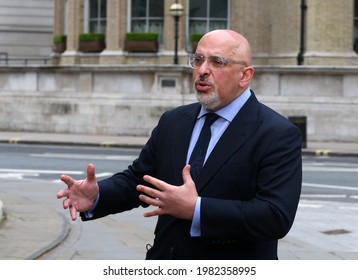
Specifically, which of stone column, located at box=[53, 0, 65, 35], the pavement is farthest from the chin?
stone column, located at box=[53, 0, 65, 35]

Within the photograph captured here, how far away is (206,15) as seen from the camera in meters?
37.6

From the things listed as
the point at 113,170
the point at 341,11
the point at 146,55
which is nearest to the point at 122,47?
the point at 146,55

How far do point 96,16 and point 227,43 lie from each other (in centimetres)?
3505

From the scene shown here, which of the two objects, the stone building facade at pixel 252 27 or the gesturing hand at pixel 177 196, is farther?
the stone building facade at pixel 252 27

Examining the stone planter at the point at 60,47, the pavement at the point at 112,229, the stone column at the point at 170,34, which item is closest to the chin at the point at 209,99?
the pavement at the point at 112,229

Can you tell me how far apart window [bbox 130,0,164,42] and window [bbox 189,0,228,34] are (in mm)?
1184

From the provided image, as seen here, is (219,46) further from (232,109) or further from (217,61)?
(232,109)

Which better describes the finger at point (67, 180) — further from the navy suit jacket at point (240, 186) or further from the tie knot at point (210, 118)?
the tie knot at point (210, 118)

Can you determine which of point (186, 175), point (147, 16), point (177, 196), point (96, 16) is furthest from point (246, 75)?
point (96, 16)

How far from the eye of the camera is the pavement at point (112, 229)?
1089 centimetres

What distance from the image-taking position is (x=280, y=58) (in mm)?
37656

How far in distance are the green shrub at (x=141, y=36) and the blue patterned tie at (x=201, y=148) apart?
32483mm

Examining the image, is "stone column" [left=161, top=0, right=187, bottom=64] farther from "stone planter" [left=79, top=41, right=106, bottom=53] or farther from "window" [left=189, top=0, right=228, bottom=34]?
"stone planter" [left=79, top=41, right=106, bottom=53]

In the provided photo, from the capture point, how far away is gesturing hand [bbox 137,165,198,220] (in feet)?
14.3
